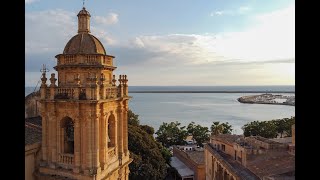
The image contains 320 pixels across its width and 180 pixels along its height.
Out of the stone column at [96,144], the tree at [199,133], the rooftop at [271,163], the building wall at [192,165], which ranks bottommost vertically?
the building wall at [192,165]

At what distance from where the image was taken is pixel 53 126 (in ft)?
41.9

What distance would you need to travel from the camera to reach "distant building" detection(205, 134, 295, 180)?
1951cm

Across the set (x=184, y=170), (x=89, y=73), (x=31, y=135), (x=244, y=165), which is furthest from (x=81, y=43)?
(x=184, y=170)

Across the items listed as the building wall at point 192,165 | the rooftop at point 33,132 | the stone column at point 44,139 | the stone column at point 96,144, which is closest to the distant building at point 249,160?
the building wall at point 192,165

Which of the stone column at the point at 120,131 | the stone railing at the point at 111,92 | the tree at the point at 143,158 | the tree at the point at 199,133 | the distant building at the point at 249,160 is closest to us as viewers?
the stone railing at the point at 111,92

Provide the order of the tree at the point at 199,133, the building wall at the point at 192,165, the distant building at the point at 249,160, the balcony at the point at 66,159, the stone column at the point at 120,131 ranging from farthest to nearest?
the tree at the point at 199,133 → the building wall at the point at 192,165 → the distant building at the point at 249,160 → the stone column at the point at 120,131 → the balcony at the point at 66,159

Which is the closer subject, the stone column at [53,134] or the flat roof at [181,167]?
the stone column at [53,134]

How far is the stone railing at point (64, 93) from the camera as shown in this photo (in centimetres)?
1270

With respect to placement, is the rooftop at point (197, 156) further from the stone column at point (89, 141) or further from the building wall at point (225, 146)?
the stone column at point (89, 141)

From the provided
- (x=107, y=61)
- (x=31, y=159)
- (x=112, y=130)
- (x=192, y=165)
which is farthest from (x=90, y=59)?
(x=192, y=165)

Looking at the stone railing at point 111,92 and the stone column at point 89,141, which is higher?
the stone railing at point 111,92

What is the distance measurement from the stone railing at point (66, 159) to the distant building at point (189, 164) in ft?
75.9
